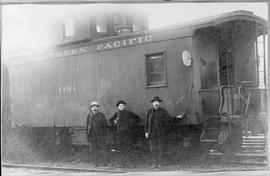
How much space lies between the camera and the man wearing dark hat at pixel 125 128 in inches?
239

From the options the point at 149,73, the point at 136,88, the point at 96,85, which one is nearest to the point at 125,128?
the point at 136,88

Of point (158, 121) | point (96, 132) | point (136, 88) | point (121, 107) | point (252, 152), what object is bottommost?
point (252, 152)

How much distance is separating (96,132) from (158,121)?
70cm

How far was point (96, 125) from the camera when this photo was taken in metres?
6.02

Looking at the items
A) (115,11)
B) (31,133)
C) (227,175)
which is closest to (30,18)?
(115,11)

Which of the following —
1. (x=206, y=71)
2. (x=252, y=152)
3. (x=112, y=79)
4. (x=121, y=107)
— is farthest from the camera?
(x=206, y=71)

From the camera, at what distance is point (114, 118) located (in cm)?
603

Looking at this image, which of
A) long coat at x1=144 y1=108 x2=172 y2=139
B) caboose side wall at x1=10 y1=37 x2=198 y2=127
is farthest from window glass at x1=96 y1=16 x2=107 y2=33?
→ long coat at x1=144 y1=108 x2=172 y2=139

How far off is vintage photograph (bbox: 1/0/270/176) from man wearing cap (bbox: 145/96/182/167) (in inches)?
0.4

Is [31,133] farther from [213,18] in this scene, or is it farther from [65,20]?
[213,18]

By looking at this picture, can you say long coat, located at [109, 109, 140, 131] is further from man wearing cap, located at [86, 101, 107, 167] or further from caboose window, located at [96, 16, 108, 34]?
caboose window, located at [96, 16, 108, 34]

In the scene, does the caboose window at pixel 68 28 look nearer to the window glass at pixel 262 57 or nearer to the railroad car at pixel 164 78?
the railroad car at pixel 164 78

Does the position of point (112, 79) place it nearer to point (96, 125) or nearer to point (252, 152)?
point (96, 125)

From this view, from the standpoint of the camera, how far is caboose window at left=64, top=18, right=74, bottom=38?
599 centimetres
